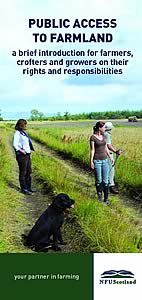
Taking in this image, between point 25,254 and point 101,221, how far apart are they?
0.69 meters

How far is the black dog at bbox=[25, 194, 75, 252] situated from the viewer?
24.3 ft

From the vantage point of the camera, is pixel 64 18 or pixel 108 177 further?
pixel 108 177

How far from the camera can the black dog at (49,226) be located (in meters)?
7.41

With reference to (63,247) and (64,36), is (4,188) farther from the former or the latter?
(64,36)

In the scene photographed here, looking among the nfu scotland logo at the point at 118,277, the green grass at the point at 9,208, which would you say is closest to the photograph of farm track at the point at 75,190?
the green grass at the point at 9,208

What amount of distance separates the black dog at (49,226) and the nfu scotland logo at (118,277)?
0.48 meters

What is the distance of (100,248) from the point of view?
7.24 m

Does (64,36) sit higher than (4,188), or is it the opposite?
(64,36)

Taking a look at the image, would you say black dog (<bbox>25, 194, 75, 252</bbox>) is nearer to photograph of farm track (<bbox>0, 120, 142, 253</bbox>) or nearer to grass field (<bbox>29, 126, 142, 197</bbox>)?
photograph of farm track (<bbox>0, 120, 142, 253</bbox>)

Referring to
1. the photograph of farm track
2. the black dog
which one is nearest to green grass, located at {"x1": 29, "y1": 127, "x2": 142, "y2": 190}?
the photograph of farm track

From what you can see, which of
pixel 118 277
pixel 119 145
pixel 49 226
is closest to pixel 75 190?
pixel 49 226

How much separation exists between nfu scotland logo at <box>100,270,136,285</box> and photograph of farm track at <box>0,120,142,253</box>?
0.59ft

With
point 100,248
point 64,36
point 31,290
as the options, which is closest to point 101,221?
point 100,248

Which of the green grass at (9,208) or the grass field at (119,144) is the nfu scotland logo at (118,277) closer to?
the green grass at (9,208)
